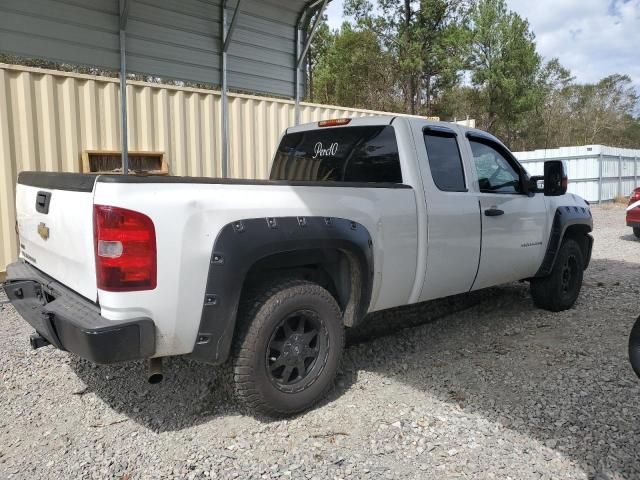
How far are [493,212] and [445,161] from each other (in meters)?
0.65

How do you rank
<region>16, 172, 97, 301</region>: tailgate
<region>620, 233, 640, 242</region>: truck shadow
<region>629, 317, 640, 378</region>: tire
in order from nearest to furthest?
<region>629, 317, 640, 378</region>: tire → <region>16, 172, 97, 301</region>: tailgate → <region>620, 233, 640, 242</region>: truck shadow

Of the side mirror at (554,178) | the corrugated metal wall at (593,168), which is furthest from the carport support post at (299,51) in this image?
the corrugated metal wall at (593,168)

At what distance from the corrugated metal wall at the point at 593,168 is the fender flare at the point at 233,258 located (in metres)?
18.9

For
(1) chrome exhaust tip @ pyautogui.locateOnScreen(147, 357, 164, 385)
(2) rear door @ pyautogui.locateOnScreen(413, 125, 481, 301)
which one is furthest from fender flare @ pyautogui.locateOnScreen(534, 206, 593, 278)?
(1) chrome exhaust tip @ pyautogui.locateOnScreen(147, 357, 164, 385)

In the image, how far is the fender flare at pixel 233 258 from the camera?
2.72 meters

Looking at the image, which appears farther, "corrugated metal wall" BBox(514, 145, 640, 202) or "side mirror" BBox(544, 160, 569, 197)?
"corrugated metal wall" BBox(514, 145, 640, 202)

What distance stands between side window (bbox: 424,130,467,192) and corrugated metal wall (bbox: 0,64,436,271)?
432 centimetres

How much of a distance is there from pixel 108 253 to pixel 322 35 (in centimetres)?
2824

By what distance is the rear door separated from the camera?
12.8 feet

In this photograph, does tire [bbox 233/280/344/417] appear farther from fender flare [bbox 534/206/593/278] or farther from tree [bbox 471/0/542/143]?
tree [bbox 471/0/542/143]

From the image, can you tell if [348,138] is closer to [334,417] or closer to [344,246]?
[344,246]

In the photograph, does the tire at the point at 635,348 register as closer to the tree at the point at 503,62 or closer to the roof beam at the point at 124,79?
the roof beam at the point at 124,79

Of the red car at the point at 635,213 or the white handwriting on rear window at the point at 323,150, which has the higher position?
the white handwriting on rear window at the point at 323,150

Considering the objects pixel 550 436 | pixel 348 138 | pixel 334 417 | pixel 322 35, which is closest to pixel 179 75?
pixel 348 138
